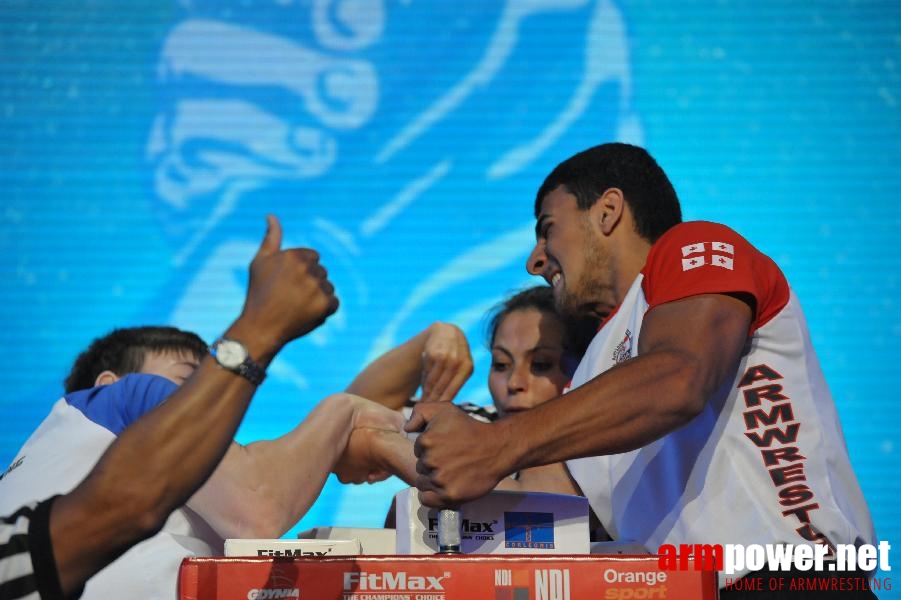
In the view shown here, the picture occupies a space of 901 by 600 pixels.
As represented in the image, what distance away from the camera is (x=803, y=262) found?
387 cm

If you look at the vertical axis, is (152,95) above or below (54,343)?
above

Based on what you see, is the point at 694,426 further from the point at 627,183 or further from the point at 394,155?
the point at 394,155

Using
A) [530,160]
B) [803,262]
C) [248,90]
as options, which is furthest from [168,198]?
[803,262]

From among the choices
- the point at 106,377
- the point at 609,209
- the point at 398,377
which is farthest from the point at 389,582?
the point at 398,377

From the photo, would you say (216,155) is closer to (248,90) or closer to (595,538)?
(248,90)

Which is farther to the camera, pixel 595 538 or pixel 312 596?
pixel 595 538

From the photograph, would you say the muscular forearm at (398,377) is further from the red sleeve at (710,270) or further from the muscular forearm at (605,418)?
the muscular forearm at (605,418)

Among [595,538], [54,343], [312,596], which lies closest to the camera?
[312,596]

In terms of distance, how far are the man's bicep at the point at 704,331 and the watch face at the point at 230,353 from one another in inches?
24.1

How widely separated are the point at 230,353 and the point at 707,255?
0.79m

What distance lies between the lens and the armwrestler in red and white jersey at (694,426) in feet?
4.36

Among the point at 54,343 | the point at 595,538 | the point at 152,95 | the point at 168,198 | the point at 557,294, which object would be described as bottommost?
the point at 595,538

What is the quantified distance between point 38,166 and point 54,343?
2.34 feet

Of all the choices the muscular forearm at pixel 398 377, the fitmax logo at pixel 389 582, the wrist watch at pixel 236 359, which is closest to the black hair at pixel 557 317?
the muscular forearm at pixel 398 377
